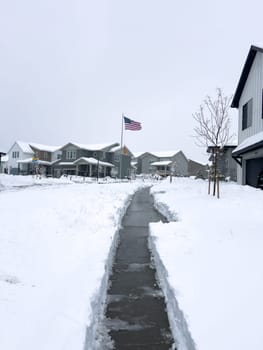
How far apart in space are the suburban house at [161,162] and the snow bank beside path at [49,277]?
61403 millimetres

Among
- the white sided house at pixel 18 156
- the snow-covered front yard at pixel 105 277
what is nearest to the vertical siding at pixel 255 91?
the snow-covered front yard at pixel 105 277

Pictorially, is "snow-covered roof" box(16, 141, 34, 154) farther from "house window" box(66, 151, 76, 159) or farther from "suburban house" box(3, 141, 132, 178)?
"house window" box(66, 151, 76, 159)

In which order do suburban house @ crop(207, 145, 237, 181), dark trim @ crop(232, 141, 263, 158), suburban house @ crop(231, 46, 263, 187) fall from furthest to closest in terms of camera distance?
suburban house @ crop(207, 145, 237, 181) < suburban house @ crop(231, 46, 263, 187) < dark trim @ crop(232, 141, 263, 158)

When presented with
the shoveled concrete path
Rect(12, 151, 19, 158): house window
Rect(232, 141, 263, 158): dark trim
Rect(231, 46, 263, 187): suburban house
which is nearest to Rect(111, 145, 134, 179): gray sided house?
Rect(12, 151, 19, 158): house window

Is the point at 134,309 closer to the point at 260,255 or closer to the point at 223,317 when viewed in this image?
the point at 223,317

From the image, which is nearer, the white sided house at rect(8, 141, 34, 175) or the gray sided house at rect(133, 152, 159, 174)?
the white sided house at rect(8, 141, 34, 175)

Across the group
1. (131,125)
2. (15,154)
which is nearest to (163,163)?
(131,125)

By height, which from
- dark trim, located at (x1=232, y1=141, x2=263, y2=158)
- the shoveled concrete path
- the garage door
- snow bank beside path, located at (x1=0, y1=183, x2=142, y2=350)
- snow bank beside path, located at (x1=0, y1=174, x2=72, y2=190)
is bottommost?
the shoveled concrete path

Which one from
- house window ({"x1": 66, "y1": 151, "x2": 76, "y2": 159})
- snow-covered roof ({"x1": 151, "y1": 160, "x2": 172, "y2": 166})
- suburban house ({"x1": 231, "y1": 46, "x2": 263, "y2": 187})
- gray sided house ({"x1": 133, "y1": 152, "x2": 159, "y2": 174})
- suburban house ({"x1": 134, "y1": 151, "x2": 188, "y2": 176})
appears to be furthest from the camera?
gray sided house ({"x1": 133, "y1": 152, "x2": 159, "y2": 174})

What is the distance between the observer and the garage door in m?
14.7

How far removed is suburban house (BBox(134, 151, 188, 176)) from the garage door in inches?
2063

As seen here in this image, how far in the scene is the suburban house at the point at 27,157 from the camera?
6197 centimetres

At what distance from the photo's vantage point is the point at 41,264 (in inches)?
209

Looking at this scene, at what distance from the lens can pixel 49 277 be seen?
478cm
